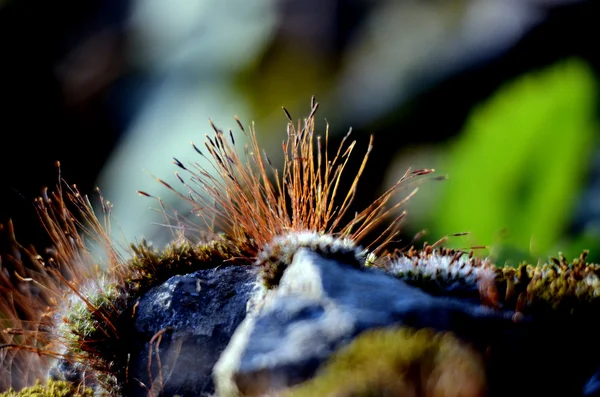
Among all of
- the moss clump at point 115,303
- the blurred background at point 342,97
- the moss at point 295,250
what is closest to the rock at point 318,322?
the moss at point 295,250

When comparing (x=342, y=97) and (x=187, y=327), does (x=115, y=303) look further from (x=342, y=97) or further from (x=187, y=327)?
(x=342, y=97)

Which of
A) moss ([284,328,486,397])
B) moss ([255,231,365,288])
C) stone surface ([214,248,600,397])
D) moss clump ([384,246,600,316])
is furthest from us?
moss ([255,231,365,288])

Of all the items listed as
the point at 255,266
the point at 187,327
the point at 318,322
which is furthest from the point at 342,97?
the point at 318,322

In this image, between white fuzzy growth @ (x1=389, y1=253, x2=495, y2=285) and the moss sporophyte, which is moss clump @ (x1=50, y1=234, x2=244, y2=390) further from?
white fuzzy growth @ (x1=389, y1=253, x2=495, y2=285)

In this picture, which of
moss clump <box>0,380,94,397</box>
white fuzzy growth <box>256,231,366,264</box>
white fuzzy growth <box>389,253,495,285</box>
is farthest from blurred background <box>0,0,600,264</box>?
moss clump <box>0,380,94,397</box>

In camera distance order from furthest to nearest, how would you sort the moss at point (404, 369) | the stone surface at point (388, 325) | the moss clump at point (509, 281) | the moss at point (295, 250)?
1. the moss at point (295, 250)
2. the moss clump at point (509, 281)
3. the stone surface at point (388, 325)
4. the moss at point (404, 369)

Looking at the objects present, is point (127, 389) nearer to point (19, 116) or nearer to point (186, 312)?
point (186, 312)

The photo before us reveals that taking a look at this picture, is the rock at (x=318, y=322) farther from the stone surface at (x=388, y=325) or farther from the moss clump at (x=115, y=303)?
the moss clump at (x=115, y=303)
